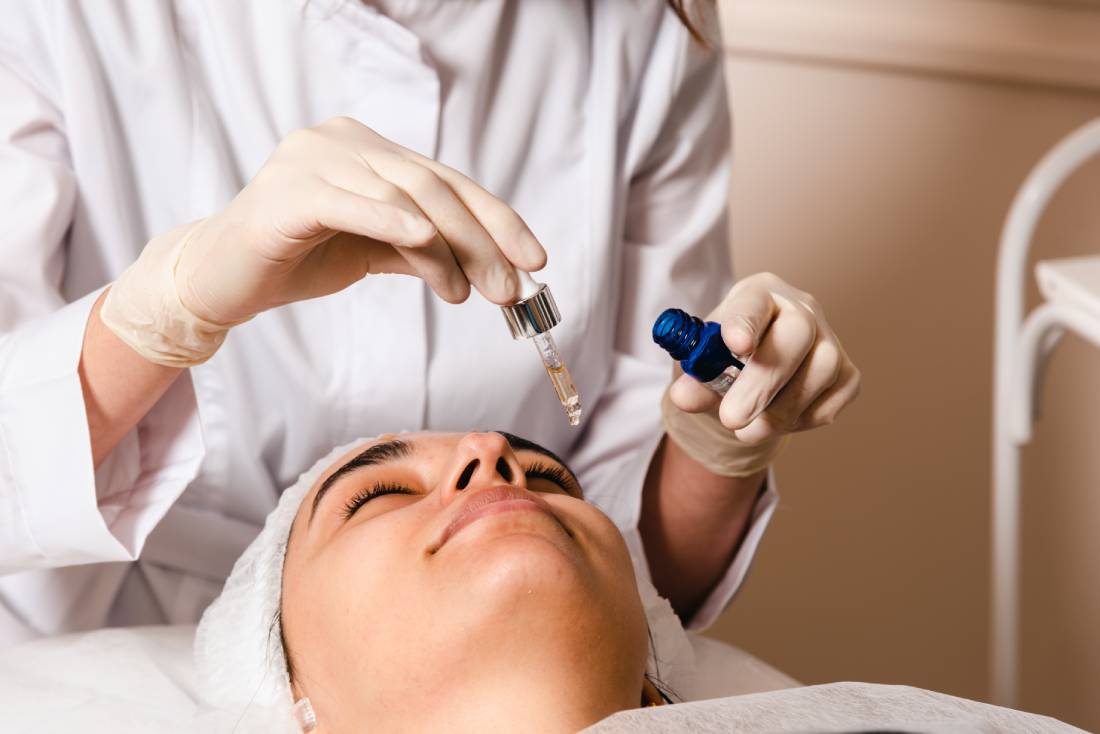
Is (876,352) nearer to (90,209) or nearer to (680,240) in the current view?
(680,240)

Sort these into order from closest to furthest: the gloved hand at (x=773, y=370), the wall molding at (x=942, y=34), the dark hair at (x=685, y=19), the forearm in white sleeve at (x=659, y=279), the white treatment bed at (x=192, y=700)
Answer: the white treatment bed at (x=192, y=700)
the gloved hand at (x=773, y=370)
the dark hair at (x=685, y=19)
the forearm in white sleeve at (x=659, y=279)
the wall molding at (x=942, y=34)

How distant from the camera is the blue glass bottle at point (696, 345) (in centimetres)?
80

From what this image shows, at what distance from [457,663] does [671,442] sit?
0.50 metres

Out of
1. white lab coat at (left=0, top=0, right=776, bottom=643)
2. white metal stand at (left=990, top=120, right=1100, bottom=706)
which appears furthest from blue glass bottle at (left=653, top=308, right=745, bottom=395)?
white metal stand at (left=990, top=120, right=1100, bottom=706)

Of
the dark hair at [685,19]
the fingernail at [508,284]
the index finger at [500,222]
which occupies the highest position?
the dark hair at [685,19]

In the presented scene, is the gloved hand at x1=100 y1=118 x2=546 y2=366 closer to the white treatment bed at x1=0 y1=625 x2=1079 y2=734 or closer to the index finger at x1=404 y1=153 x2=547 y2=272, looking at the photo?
the index finger at x1=404 y1=153 x2=547 y2=272

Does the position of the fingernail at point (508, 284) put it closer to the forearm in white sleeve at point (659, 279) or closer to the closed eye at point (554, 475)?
the closed eye at point (554, 475)

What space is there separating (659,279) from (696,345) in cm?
46

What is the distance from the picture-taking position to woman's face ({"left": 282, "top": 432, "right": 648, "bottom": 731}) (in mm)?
809

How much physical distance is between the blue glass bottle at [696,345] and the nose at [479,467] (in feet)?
0.57

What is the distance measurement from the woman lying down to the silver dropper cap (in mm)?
123

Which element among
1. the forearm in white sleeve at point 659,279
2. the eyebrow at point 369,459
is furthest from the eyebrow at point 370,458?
the forearm in white sleeve at point 659,279

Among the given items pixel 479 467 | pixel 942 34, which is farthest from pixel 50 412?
pixel 942 34

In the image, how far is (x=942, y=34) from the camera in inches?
71.8
